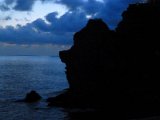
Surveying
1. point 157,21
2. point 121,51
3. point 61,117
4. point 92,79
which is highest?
point 157,21

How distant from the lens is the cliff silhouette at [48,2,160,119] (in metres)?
65.2

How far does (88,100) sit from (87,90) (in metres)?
1.83

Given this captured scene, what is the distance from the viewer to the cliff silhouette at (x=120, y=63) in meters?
65.2

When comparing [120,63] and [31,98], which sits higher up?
[120,63]

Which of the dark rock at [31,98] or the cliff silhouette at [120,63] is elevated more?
the cliff silhouette at [120,63]

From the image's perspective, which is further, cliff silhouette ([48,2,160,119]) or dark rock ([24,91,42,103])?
dark rock ([24,91,42,103])

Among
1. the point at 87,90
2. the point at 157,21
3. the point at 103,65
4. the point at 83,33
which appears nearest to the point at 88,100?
the point at 87,90

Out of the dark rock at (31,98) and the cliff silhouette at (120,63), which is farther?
the dark rock at (31,98)

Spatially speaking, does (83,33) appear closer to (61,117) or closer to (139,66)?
(139,66)

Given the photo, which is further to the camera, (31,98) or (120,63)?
(31,98)

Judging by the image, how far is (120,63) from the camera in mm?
66875

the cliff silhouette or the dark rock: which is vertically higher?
the cliff silhouette

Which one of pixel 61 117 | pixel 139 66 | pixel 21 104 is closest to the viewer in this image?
pixel 61 117

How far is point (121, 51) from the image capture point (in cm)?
6775
